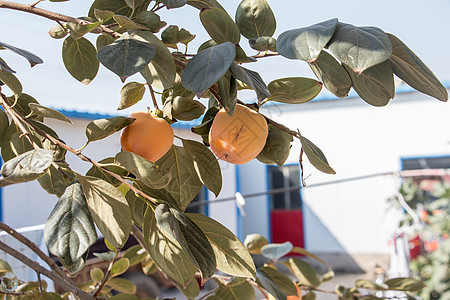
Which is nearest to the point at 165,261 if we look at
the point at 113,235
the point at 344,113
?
the point at 113,235

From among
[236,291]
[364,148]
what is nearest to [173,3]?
[236,291]

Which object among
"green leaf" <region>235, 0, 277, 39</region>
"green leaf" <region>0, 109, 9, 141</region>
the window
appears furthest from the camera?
the window

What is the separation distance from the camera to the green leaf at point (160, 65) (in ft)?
0.93

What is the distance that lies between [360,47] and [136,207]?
Answer: 8.8 inches

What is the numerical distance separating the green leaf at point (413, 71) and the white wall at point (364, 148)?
506 cm

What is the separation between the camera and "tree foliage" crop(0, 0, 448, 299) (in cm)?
25

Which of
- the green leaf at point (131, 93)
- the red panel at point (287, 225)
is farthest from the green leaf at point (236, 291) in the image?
the red panel at point (287, 225)

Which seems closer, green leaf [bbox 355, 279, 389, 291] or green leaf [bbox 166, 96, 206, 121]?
green leaf [bbox 166, 96, 206, 121]

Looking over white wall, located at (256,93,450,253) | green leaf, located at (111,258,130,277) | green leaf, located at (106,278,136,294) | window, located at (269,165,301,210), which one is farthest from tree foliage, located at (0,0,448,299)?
window, located at (269,165,301,210)

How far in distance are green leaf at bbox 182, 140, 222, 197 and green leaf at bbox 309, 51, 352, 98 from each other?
13 centimetres

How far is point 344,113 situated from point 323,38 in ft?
18.2

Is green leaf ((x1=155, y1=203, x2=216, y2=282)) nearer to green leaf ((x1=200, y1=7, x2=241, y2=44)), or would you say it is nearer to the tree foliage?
the tree foliage

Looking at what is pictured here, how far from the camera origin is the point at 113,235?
0.92 ft

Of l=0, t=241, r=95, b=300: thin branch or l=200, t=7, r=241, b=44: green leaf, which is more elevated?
l=200, t=7, r=241, b=44: green leaf
